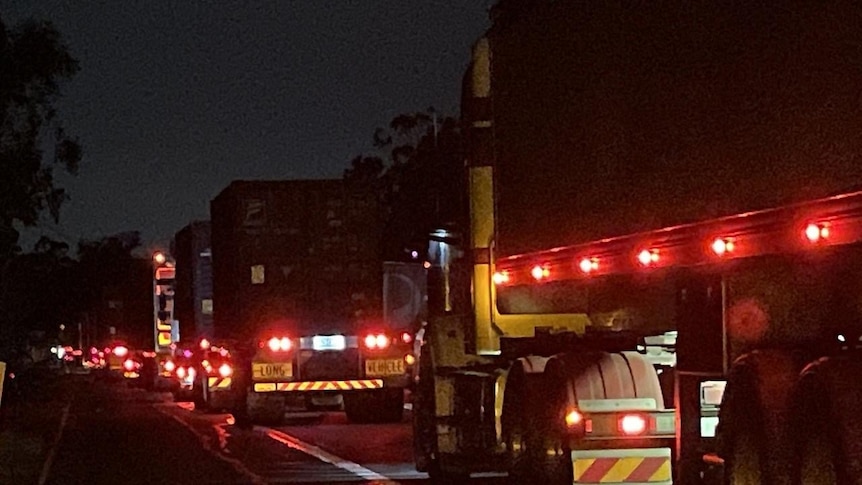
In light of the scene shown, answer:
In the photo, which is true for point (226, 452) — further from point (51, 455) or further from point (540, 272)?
point (540, 272)

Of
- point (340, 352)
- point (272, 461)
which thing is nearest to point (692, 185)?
point (272, 461)

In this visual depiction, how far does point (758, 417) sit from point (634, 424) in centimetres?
301

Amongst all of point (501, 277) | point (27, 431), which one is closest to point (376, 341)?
point (27, 431)

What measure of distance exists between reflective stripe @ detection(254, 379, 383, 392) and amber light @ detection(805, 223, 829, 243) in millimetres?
20965

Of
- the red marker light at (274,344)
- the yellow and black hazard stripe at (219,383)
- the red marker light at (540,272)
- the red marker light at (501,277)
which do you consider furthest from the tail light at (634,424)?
the yellow and black hazard stripe at (219,383)

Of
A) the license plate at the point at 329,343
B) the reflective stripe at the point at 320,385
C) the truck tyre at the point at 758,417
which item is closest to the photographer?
the truck tyre at the point at 758,417

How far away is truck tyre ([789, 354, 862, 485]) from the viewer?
8.56 meters

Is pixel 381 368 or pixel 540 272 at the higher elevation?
pixel 540 272

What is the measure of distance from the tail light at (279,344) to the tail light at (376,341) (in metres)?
1.29

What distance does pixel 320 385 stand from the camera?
29.1 m

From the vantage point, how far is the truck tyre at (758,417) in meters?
9.37

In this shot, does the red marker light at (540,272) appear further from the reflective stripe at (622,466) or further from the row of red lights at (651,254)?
the reflective stripe at (622,466)

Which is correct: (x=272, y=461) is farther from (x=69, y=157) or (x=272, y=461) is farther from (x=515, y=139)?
(x=69, y=157)

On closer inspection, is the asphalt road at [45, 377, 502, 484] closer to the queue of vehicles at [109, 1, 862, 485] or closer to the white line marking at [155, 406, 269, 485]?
the white line marking at [155, 406, 269, 485]
